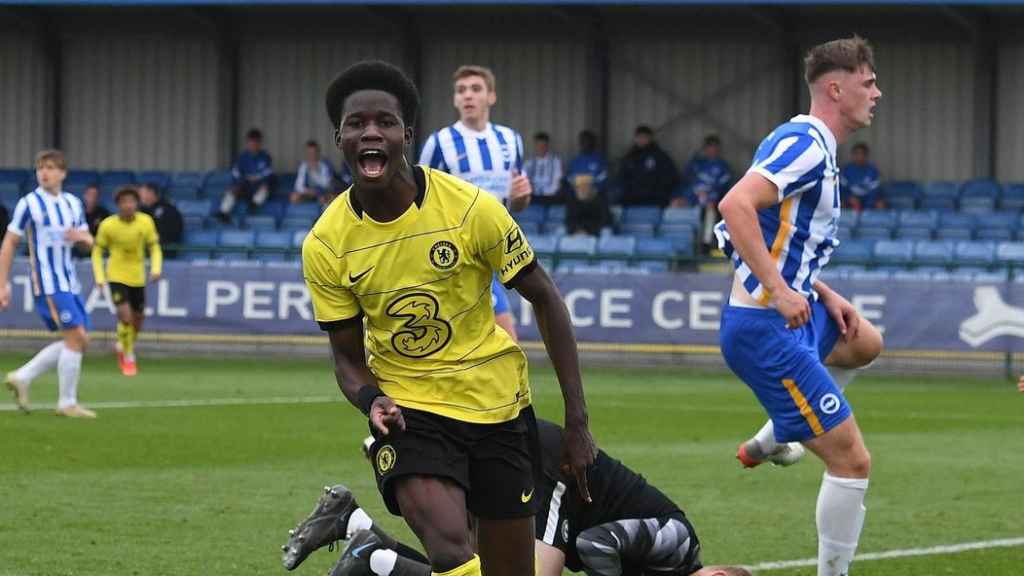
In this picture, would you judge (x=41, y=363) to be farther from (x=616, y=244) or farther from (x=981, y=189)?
(x=981, y=189)

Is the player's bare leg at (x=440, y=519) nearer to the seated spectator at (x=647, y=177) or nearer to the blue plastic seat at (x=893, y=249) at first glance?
the blue plastic seat at (x=893, y=249)

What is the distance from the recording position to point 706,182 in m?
27.5

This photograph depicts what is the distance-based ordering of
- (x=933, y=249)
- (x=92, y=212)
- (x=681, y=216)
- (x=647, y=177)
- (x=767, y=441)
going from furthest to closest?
(x=647, y=177) < (x=92, y=212) < (x=681, y=216) < (x=933, y=249) < (x=767, y=441)

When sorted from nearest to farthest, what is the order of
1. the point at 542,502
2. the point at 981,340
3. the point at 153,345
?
the point at 542,502 → the point at 981,340 → the point at 153,345

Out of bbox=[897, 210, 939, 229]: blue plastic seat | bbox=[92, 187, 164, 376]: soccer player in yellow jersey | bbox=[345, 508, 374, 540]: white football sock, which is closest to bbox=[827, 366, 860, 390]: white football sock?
bbox=[345, 508, 374, 540]: white football sock

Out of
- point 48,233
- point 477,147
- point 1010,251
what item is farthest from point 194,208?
point 477,147

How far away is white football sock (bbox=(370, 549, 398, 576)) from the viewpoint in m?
7.12

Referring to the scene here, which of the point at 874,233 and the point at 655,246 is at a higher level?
the point at 874,233

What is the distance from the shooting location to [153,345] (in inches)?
942

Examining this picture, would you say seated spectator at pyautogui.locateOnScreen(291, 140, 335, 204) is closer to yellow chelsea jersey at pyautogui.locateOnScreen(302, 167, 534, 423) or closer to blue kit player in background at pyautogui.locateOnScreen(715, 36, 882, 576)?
blue kit player in background at pyautogui.locateOnScreen(715, 36, 882, 576)

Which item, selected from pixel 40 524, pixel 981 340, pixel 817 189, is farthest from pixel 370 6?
pixel 817 189

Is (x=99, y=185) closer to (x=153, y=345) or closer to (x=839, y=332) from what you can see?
(x=153, y=345)

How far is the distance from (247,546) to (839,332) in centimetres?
285

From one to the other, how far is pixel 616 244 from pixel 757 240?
18.0 metres
